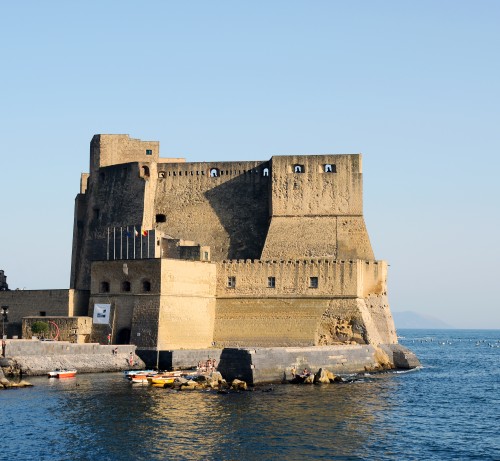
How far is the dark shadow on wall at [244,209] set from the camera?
52125 millimetres

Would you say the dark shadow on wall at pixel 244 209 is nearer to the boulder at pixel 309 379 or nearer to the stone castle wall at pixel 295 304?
the stone castle wall at pixel 295 304

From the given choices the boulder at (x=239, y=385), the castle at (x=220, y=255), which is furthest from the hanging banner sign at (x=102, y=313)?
the boulder at (x=239, y=385)

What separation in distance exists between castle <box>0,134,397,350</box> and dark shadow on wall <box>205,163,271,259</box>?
58 mm

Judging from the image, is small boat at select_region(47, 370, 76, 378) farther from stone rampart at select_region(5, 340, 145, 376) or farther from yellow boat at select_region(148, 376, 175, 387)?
yellow boat at select_region(148, 376, 175, 387)

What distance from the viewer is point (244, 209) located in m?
52.5

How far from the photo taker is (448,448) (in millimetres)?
26828

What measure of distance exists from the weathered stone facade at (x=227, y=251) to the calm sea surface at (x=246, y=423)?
21.9 ft

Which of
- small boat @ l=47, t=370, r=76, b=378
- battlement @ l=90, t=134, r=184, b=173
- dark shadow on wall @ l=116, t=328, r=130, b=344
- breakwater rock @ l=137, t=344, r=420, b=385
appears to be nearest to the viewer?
breakwater rock @ l=137, t=344, r=420, b=385

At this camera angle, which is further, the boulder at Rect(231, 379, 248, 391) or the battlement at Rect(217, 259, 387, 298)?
the battlement at Rect(217, 259, 387, 298)

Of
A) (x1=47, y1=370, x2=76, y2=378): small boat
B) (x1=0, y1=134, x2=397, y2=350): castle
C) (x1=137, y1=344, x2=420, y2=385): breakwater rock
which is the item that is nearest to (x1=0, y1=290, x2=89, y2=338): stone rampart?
(x1=0, y1=134, x2=397, y2=350): castle

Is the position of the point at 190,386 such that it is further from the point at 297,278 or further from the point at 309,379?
the point at 297,278

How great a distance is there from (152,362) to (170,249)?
27.8ft

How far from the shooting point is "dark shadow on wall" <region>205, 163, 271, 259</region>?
52125 mm

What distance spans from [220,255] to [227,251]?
46 centimetres
